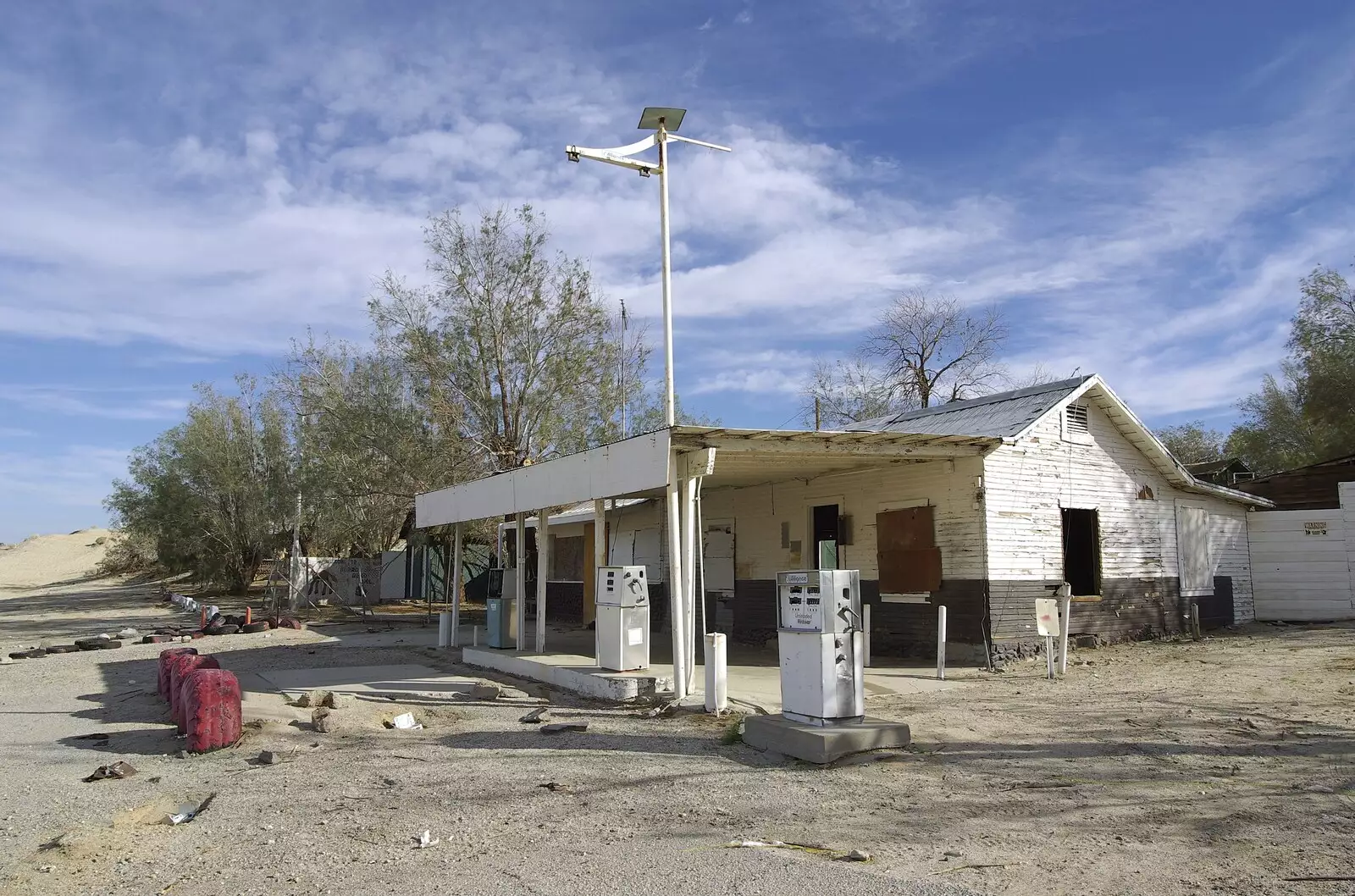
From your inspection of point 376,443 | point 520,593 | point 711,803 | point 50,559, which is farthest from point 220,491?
point 50,559

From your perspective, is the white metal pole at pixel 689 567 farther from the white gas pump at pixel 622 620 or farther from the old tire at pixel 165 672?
the old tire at pixel 165 672

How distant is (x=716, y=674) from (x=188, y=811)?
15.7ft

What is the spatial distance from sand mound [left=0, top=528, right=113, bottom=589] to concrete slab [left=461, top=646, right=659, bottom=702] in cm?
4167

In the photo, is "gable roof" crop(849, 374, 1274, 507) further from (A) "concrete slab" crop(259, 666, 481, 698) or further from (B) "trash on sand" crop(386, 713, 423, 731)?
(B) "trash on sand" crop(386, 713, 423, 731)

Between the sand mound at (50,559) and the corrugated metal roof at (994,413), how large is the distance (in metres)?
45.4

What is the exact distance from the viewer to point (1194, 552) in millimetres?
16500

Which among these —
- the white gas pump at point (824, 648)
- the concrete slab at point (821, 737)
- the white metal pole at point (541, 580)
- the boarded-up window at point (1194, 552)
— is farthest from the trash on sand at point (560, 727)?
the boarded-up window at point (1194, 552)

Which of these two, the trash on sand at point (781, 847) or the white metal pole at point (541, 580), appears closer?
the trash on sand at point (781, 847)

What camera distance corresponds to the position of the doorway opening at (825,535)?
15.7 meters

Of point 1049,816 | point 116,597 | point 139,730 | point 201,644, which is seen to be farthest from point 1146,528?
point 116,597

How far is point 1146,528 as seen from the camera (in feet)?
51.6

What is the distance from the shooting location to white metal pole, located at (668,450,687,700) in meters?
10.0

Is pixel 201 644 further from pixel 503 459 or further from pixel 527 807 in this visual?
pixel 527 807

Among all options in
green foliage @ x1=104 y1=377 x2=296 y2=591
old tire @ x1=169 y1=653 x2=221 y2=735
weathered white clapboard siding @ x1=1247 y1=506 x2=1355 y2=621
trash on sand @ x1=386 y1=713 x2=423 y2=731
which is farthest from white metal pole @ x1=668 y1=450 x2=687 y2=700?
green foliage @ x1=104 y1=377 x2=296 y2=591
